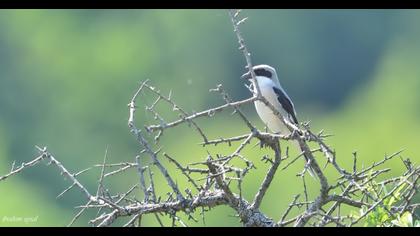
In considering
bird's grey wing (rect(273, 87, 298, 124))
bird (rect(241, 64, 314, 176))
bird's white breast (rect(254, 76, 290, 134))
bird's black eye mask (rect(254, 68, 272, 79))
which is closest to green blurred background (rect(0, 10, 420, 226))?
bird's black eye mask (rect(254, 68, 272, 79))

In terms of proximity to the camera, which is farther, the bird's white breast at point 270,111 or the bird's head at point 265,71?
the bird's head at point 265,71

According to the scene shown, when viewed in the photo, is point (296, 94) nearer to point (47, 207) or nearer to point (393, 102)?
point (393, 102)

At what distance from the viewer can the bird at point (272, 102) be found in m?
7.89

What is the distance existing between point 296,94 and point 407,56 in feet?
17.8

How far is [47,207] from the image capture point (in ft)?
108

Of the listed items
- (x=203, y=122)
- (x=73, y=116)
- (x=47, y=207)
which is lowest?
(x=47, y=207)

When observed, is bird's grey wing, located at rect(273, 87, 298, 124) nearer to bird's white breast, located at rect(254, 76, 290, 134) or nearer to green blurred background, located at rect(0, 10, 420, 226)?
bird's white breast, located at rect(254, 76, 290, 134)

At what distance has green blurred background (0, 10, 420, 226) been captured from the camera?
34.8m

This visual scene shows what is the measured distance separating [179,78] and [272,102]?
3354 centimetres

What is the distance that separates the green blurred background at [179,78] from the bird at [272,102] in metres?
21.2

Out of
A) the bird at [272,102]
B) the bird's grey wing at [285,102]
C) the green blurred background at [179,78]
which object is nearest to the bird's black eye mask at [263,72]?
the bird at [272,102]

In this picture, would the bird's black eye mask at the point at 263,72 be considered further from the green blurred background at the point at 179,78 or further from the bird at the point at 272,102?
the green blurred background at the point at 179,78
